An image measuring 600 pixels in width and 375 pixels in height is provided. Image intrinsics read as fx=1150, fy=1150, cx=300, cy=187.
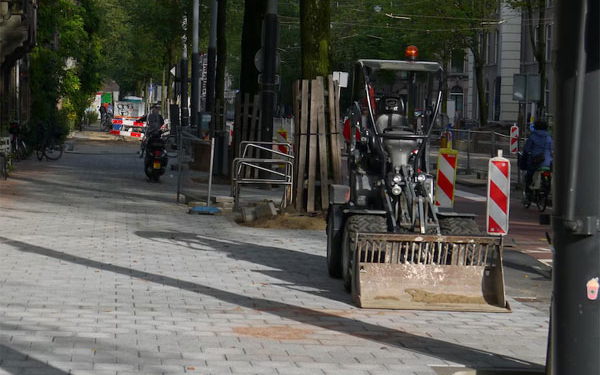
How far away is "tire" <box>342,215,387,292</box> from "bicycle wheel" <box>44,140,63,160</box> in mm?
23810

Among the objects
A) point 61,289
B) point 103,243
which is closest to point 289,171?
point 103,243

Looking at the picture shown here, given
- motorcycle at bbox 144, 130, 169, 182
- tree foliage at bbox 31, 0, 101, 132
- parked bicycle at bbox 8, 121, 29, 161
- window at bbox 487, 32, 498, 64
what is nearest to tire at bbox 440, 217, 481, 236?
motorcycle at bbox 144, 130, 169, 182

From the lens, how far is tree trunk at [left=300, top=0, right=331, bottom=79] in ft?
58.7

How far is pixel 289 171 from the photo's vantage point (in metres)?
18.8

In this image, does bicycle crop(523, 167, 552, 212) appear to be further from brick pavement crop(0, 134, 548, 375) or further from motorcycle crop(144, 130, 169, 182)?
motorcycle crop(144, 130, 169, 182)

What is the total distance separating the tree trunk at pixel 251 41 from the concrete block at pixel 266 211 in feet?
29.3

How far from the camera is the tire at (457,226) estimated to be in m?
10.5

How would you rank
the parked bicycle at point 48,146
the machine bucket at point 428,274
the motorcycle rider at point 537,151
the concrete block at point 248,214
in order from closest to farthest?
the machine bucket at point 428,274
the concrete block at point 248,214
the motorcycle rider at point 537,151
the parked bicycle at point 48,146

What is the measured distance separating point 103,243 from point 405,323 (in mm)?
5722

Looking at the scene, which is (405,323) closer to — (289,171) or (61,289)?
(61,289)

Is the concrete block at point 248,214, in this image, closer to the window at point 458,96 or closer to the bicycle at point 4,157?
the bicycle at point 4,157

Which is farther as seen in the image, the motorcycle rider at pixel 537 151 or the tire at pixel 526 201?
the tire at pixel 526 201

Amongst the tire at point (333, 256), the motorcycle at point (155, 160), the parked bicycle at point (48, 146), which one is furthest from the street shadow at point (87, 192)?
the tire at point (333, 256)

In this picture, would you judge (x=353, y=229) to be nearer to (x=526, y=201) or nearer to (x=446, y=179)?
(x=446, y=179)
